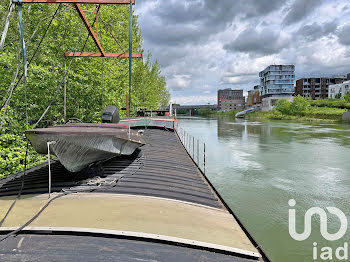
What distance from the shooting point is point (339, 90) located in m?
140

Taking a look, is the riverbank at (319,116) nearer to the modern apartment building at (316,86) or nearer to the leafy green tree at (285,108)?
the leafy green tree at (285,108)

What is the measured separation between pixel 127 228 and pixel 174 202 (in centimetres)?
199

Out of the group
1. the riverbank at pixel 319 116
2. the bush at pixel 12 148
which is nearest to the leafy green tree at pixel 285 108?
the riverbank at pixel 319 116

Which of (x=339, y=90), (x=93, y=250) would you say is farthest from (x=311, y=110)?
(x=93, y=250)

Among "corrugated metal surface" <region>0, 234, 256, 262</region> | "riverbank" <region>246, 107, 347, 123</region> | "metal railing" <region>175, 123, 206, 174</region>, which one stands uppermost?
"riverbank" <region>246, 107, 347, 123</region>

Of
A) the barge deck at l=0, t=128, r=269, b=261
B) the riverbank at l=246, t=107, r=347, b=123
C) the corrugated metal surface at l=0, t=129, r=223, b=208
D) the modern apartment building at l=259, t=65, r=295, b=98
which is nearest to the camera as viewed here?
the barge deck at l=0, t=128, r=269, b=261

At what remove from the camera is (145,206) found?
18.3 feet

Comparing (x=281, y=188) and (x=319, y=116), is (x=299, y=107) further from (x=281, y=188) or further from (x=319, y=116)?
(x=281, y=188)
